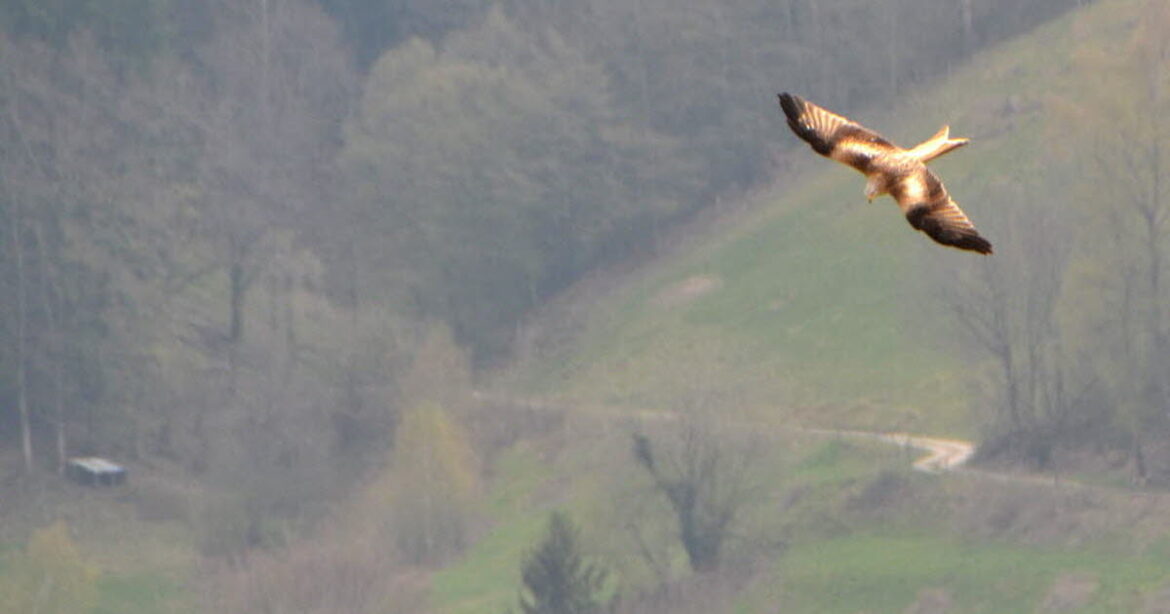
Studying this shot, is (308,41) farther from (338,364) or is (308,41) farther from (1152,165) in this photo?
(1152,165)

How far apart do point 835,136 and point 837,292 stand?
50.5m

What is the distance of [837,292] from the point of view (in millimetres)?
61812

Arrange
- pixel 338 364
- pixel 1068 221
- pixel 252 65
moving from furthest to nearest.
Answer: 1. pixel 252 65
2. pixel 338 364
3. pixel 1068 221

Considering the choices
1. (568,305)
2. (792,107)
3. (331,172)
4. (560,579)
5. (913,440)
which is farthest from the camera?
(331,172)

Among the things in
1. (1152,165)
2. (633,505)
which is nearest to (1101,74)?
(1152,165)

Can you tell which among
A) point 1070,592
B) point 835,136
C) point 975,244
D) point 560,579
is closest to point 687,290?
point 560,579

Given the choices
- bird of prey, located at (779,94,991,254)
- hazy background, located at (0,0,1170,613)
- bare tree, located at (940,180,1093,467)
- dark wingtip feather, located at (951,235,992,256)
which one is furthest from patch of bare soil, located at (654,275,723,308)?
dark wingtip feather, located at (951,235,992,256)

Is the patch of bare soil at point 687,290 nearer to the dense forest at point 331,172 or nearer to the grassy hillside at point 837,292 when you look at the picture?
the grassy hillside at point 837,292

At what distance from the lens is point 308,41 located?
8306 cm

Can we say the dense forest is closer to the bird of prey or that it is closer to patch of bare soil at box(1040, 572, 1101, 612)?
patch of bare soil at box(1040, 572, 1101, 612)

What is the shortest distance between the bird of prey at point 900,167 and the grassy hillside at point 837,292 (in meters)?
37.2

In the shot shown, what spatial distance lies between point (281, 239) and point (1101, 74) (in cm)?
3251

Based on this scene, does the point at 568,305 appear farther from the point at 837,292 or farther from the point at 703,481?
the point at 703,481

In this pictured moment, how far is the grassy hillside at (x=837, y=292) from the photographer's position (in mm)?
52406
